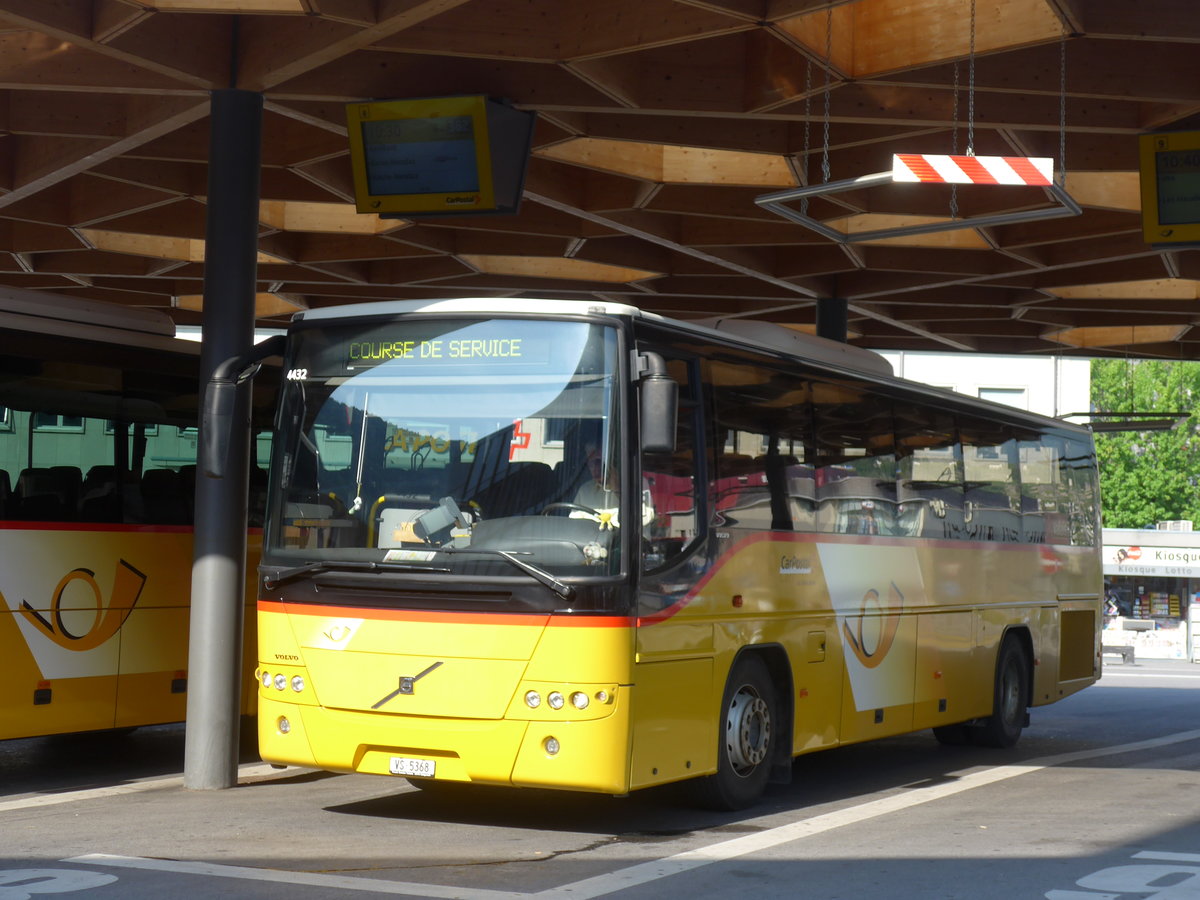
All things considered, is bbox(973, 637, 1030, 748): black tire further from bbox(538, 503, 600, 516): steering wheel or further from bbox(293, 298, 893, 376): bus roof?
bbox(538, 503, 600, 516): steering wheel

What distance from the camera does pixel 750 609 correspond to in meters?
10.8

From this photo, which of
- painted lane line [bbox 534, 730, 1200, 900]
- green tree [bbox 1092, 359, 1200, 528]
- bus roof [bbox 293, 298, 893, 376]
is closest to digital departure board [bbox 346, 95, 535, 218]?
bus roof [bbox 293, 298, 893, 376]

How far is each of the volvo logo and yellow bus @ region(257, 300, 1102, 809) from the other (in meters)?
0.01

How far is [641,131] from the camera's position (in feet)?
45.2

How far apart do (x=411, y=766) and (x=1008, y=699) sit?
26.6 feet

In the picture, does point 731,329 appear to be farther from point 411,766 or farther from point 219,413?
point 411,766

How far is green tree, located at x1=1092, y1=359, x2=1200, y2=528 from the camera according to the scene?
55.5 metres

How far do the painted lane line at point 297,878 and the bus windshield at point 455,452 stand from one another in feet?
6.63

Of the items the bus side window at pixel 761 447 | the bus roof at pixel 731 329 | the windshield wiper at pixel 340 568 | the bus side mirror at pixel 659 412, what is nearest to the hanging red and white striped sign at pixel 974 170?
the bus roof at pixel 731 329

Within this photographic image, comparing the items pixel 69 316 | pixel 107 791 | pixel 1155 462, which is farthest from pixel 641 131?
pixel 1155 462

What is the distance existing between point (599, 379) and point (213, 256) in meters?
3.76

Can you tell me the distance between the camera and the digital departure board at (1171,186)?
42.5 feet

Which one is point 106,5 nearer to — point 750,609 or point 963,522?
point 750,609

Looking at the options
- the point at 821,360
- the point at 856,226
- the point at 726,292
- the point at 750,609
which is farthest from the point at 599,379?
the point at 726,292
